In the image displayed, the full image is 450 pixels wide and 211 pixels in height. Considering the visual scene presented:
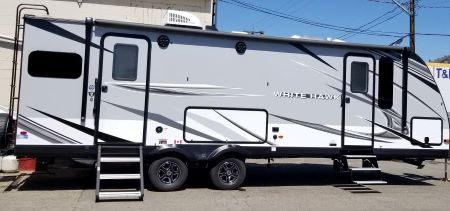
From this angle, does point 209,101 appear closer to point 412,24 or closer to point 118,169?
point 118,169

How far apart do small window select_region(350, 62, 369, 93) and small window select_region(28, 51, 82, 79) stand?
17.8 feet

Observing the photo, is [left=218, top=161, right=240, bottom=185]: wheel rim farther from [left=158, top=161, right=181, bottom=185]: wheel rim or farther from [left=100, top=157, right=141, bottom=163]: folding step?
[left=100, top=157, right=141, bottom=163]: folding step

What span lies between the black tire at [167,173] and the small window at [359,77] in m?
3.88

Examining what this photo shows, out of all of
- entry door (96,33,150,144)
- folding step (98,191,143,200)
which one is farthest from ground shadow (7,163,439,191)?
entry door (96,33,150,144)

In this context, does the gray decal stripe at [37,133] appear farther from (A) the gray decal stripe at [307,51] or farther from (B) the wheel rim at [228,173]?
(A) the gray decal stripe at [307,51]

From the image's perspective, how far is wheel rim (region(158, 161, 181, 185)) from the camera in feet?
29.8

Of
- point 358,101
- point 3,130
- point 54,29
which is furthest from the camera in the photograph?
point 358,101

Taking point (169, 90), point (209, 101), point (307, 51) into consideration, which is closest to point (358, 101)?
point (307, 51)

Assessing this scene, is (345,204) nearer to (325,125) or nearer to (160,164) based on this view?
(325,125)

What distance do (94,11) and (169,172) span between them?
766 cm

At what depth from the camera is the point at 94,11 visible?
1495cm

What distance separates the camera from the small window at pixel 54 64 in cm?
848

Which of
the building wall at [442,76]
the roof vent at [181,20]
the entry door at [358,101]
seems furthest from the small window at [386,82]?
the building wall at [442,76]

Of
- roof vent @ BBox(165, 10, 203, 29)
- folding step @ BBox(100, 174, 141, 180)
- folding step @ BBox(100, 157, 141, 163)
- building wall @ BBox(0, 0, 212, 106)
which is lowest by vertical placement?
folding step @ BBox(100, 174, 141, 180)
